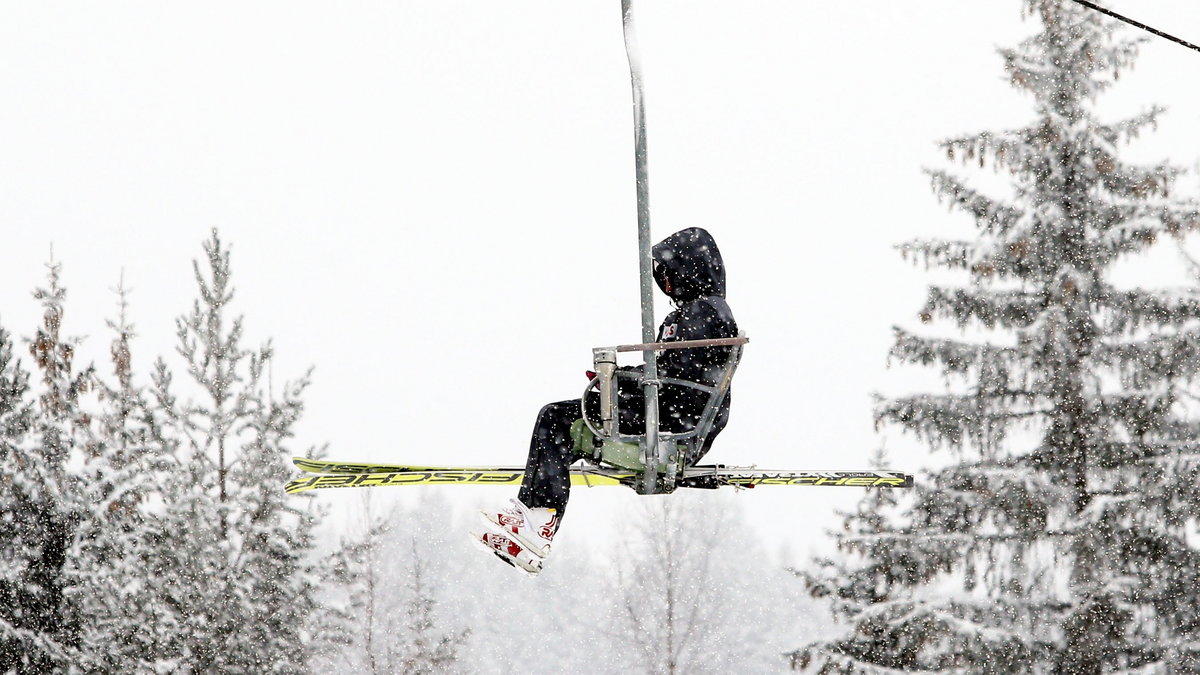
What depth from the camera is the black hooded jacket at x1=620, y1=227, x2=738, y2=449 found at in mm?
7016

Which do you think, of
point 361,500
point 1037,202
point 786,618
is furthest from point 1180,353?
point 786,618

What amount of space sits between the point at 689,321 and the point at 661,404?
53 centimetres

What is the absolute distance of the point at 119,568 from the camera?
59.8 feet

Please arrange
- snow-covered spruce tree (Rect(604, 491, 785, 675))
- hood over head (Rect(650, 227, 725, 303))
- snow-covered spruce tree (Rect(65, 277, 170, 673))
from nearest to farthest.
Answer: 1. hood over head (Rect(650, 227, 725, 303))
2. snow-covered spruce tree (Rect(65, 277, 170, 673))
3. snow-covered spruce tree (Rect(604, 491, 785, 675))

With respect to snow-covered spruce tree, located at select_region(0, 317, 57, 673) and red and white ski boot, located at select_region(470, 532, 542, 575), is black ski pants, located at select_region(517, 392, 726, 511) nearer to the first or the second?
red and white ski boot, located at select_region(470, 532, 542, 575)

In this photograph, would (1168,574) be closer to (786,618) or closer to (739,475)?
(739,475)

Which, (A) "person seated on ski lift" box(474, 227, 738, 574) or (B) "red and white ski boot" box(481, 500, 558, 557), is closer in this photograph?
(A) "person seated on ski lift" box(474, 227, 738, 574)

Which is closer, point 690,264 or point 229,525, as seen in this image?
point 690,264

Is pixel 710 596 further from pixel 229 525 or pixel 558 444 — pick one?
pixel 558 444

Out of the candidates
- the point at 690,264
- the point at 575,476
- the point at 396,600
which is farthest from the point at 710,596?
the point at 690,264

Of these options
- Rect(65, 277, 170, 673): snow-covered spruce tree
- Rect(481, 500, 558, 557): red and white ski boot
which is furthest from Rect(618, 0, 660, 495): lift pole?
Rect(65, 277, 170, 673): snow-covered spruce tree

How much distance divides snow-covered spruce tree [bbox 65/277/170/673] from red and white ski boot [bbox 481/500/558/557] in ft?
39.0

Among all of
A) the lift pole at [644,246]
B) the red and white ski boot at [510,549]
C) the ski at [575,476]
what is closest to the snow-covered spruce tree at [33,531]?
the ski at [575,476]

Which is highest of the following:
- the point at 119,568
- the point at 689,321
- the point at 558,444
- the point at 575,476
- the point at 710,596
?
the point at 689,321
